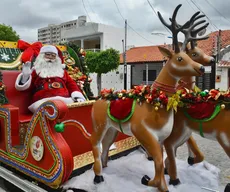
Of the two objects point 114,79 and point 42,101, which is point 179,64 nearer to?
point 42,101

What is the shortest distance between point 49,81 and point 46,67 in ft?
0.74

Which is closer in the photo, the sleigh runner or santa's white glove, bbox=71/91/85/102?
the sleigh runner

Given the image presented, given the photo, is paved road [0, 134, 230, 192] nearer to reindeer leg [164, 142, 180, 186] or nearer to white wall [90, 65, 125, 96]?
reindeer leg [164, 142, 180, 186]

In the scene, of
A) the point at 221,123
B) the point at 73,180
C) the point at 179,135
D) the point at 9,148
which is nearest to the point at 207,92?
the point at 221,123

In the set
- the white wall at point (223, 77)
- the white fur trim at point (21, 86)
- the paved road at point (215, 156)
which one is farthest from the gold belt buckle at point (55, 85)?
the white wall at point (223, 77)

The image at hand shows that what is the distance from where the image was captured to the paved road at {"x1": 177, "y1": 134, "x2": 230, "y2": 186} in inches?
144

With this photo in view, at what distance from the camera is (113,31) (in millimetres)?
24422

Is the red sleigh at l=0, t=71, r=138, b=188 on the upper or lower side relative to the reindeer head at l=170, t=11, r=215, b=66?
lower

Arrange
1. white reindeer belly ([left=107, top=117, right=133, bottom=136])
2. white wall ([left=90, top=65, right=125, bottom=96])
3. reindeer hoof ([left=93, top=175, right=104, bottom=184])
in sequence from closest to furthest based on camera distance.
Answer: white reindeer belly ([left=107, top=117, right=133, bottom=136]) < reindeer hoof ([left=93, top=175, right=104, bottom=184]) < white wall ([left=90, top=65, right=125, bottom=96])

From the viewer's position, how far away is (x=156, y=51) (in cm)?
1955

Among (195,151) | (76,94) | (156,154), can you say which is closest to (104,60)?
(76,94)

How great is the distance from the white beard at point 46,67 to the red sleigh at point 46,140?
0.33 metres

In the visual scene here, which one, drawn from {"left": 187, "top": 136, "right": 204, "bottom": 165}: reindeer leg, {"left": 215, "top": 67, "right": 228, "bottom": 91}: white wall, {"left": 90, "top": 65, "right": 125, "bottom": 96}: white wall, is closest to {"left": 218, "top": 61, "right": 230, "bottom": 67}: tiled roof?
{"left": 215, "top": 67, "right": 228, "bottom": 91}: white wall

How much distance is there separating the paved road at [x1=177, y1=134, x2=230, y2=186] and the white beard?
2485 millimetres
